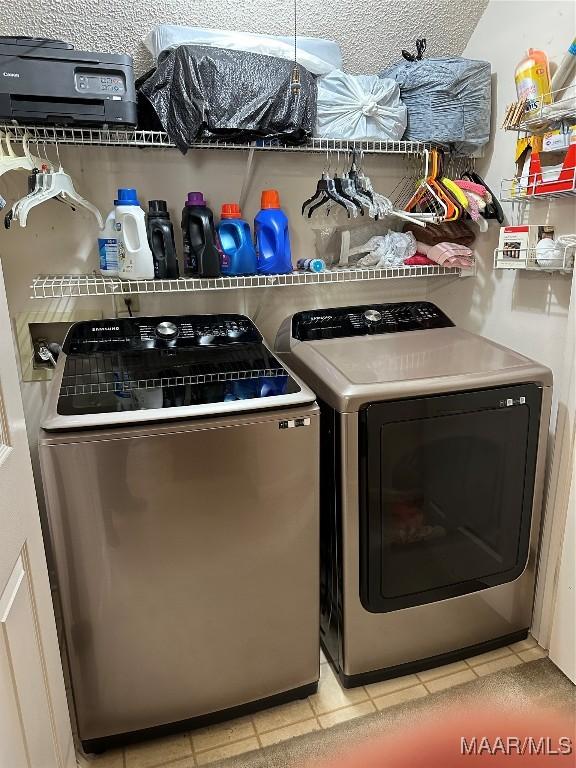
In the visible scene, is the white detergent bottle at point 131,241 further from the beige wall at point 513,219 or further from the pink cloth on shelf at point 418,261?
the beige wall at point 513,219

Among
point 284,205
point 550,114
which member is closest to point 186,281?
point 284,205

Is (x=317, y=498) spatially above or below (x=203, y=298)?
below

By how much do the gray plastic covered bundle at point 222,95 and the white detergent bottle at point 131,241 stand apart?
0.25 meters

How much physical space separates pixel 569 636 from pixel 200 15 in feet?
7.53

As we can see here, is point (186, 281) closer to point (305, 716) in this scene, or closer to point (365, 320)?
point (365, 320)

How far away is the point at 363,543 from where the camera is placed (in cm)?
157

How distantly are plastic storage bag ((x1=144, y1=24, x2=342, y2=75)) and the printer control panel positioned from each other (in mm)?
219

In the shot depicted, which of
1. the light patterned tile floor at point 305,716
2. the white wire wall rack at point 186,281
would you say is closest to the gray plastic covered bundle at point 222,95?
the white wire wall rack at point 186,281

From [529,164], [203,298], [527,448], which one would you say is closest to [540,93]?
[529,164]

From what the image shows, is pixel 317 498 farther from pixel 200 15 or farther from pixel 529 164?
pixel 200 15

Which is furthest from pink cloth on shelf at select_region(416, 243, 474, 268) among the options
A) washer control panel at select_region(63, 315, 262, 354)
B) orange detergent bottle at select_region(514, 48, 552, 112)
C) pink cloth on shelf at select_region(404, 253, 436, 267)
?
washer control panel at select_region(63, 315, 262, 354)

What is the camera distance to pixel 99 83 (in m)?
1.48

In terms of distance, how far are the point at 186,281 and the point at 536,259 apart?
1132 mm

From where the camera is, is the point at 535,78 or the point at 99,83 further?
the point at 535,78
